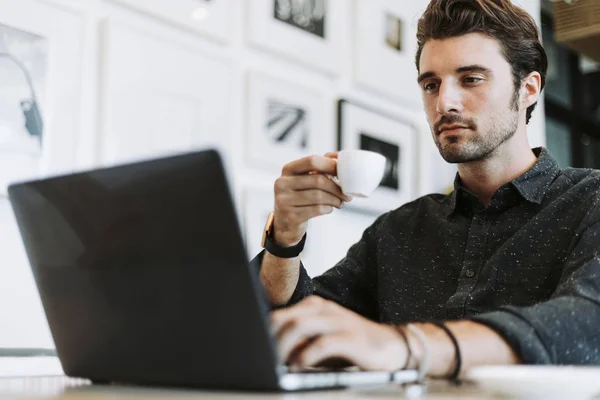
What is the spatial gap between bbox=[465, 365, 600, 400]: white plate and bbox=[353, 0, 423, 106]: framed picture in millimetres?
2037

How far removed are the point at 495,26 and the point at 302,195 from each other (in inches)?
28.8

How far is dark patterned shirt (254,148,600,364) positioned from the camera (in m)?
1.38

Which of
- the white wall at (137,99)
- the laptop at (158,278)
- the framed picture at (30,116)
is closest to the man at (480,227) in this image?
the laptop at (158,278)

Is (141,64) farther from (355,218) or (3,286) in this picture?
(355,218)

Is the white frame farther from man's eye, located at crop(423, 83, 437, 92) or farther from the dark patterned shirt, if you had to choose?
man's eye, located at crop(423, 83, 437, 92)

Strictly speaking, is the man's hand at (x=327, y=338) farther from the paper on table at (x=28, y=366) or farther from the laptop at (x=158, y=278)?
the paper on table at (x=28, y=366)

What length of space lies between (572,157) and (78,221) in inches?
189

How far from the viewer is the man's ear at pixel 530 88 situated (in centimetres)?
175

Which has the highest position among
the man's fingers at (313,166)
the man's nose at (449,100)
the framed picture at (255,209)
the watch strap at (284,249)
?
the man's nose at (449,100)

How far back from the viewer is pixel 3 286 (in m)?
1.65

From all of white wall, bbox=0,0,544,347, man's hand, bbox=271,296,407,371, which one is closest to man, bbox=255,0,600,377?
man's hand, bbox=271,296,407,371

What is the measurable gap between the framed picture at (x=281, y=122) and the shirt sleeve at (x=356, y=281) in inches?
24.6

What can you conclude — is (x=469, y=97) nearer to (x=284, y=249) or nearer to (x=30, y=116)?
(x=284, y=249)

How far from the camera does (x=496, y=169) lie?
163 cm
